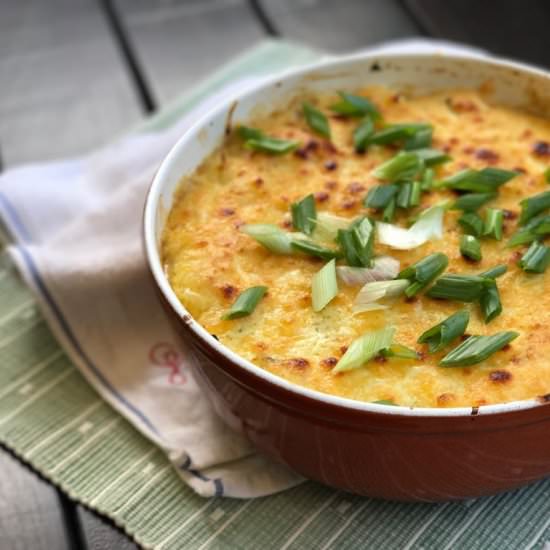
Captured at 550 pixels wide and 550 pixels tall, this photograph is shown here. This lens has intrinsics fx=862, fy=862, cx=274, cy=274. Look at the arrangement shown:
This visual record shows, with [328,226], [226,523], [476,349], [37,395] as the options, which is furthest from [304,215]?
[37,395]

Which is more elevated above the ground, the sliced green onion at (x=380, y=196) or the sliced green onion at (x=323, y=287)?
the sliced green onion at (x=323, y=287)

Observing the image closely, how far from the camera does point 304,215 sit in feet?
5.92

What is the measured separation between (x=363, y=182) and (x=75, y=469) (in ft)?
2.90

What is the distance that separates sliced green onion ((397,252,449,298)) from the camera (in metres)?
1.63

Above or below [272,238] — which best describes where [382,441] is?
below

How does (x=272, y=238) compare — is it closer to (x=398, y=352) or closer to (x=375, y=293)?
(x=375, y=293)

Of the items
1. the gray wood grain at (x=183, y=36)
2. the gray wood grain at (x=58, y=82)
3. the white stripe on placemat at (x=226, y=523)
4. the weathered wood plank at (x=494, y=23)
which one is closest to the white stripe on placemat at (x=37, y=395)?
the white stripe on placemat at (x=226, y=523)

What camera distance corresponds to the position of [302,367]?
151cm

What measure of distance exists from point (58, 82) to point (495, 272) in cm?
204

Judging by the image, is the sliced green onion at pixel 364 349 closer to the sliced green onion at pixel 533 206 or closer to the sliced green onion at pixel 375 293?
the sliced green onion at pixel 375 293

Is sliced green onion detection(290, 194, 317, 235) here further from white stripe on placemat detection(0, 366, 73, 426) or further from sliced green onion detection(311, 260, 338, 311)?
white stripe on placemat detection(0, 366, 73, 426)

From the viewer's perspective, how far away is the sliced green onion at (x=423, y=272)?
163 centimetres

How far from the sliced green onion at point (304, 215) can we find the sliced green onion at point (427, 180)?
26 cm

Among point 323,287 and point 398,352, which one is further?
point 323,287
